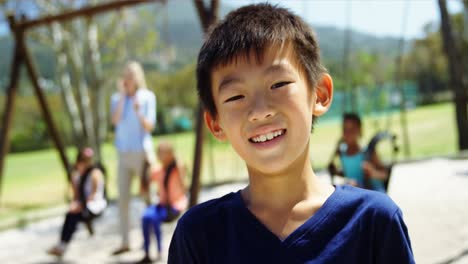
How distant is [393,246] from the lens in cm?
95

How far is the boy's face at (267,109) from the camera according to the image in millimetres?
1000

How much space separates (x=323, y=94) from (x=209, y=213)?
35 cm

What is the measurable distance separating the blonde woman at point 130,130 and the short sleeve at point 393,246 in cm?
328

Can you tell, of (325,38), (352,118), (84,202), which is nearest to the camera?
(352,118)

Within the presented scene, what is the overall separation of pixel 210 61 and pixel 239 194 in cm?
27

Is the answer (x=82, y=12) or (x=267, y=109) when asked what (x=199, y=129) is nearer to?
(x=82, y=12)

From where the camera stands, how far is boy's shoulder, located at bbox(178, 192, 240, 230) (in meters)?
1.04

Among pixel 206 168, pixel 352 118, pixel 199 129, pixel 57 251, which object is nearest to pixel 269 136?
pixel 352 118

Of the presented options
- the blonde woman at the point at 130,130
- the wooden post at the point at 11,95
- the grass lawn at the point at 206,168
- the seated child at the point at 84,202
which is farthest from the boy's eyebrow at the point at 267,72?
the grass lawn at the point at 206,168

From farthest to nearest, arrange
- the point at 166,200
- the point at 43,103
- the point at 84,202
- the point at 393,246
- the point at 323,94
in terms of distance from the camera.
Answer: the point at 43,103 → the point at 84,202 → the point at 166,200 → the point at 323,94 → the point at 393,246

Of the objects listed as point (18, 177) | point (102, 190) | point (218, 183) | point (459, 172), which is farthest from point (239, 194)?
point (18, 177)

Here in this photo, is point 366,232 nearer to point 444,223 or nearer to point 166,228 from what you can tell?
point 444,223

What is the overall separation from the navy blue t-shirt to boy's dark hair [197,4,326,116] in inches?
9.6

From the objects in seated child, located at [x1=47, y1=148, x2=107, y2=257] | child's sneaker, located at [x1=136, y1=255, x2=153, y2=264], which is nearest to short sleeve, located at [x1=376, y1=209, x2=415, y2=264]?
child's sneaker, located at [x1=136, y1=255, x2=153, y2=264]
